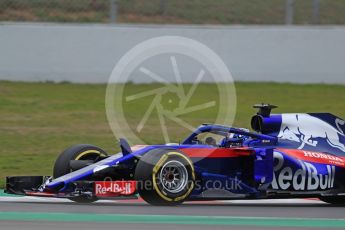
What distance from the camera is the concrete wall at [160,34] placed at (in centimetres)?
1736

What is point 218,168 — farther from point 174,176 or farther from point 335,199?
point 335,199

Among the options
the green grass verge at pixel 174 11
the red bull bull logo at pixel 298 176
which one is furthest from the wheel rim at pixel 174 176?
the green grass verge at pixel 174 11

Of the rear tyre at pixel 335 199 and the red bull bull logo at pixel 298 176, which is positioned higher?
the red bull bull logo at pixel 298 176

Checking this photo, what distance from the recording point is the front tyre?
9078 mm

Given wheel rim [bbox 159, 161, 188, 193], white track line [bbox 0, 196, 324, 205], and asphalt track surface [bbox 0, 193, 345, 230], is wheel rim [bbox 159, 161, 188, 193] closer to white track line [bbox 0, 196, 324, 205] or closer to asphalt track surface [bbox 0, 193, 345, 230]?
asphalt track surface [bbox 0, 193, 345, 230]

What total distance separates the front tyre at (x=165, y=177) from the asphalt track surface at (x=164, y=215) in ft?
0.38

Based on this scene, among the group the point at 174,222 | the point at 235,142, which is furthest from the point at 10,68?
the point at 174,222

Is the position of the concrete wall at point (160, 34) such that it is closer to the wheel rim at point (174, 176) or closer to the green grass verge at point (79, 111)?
the green grass verge at point (79, 111)

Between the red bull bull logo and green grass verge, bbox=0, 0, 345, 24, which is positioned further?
green grass verge, bbox=0, 0, 345, 24

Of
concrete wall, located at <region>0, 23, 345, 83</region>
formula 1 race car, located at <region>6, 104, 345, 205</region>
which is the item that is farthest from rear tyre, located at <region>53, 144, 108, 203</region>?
concrete wall, located at <region>0, 23, 345, 83</region>

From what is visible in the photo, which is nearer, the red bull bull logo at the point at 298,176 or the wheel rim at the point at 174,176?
the wheel rim at the point at 174,176

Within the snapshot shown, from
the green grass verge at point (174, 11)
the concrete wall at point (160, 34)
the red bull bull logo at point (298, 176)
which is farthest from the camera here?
the green grass verge at point (174, 11)

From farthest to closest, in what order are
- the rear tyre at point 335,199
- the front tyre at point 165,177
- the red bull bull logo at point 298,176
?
the rear tyre at point 335,199, the red bull bull logo at point 298,176, the front tyre at point 165,177

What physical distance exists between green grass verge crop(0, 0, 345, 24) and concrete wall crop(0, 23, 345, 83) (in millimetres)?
Answer: 390
